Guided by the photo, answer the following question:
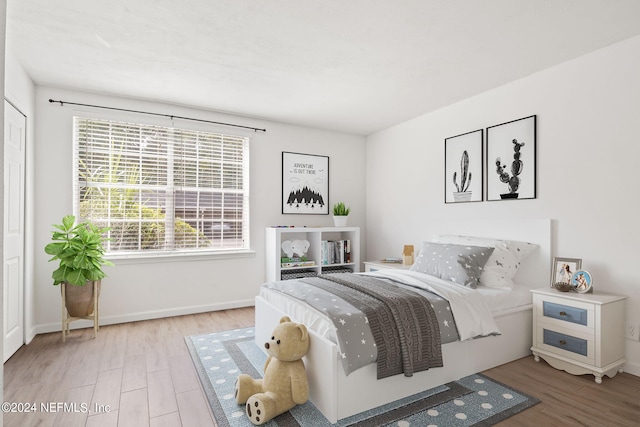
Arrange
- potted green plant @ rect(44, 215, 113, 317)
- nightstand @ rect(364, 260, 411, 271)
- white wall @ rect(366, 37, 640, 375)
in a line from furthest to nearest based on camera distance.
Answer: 1. nightstand @ rect(364, 260, 411, 271)
2. potted green plant @ rect(44, 215, 113, 317)
3. white wall @ rect(366, 37, 640, 375)

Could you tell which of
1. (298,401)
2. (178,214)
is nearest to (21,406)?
(298,401)

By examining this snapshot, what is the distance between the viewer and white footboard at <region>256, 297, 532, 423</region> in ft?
6.53

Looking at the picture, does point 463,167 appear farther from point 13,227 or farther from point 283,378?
point 13,227

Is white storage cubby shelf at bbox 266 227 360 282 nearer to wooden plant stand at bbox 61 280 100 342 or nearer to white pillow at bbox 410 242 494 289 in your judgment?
white pillow at bbox 410 242 494 289

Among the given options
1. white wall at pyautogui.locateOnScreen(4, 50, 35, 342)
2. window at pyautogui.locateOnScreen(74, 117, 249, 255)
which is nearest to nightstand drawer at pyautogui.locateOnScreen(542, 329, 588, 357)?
window at pyautogui.locateOnScreen(74, 117, 249, 255)

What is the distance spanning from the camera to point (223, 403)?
2.18 metres

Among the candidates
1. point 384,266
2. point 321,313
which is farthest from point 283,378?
point 384,266

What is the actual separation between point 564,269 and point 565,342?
1.95 ft

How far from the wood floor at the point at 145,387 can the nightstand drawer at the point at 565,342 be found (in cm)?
18

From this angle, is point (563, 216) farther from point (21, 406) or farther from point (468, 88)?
point (21, 406)

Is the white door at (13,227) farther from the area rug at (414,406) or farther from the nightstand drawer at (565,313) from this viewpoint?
the nightstand drawer at (565,313)

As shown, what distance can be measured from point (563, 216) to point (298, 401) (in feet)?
8.65

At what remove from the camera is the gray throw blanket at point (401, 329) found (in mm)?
2096

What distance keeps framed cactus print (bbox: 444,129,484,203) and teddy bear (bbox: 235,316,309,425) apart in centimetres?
257
